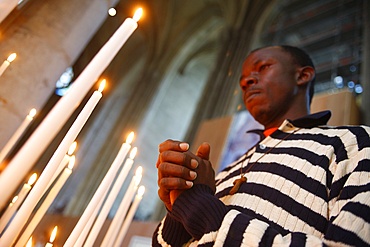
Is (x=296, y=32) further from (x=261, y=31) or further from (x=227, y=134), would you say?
(x=227, y=134)

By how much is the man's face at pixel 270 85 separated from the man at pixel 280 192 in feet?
0.55

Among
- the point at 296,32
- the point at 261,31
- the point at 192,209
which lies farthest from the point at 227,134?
the point at 296,32

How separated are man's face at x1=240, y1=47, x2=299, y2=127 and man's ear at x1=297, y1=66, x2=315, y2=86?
0.07 feet

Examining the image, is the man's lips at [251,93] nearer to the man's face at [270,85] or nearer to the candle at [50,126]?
the man's face at [270,85]

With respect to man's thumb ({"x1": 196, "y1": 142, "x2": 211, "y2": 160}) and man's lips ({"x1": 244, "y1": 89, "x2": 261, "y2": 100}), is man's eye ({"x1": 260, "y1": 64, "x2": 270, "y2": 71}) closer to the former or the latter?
man's lips ({"x1": 244, "y1": 89, "x2": 261, "y2": 100})

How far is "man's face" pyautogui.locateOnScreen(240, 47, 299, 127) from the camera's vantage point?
1.37 meters

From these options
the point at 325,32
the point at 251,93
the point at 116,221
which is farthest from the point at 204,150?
the point at 325,32

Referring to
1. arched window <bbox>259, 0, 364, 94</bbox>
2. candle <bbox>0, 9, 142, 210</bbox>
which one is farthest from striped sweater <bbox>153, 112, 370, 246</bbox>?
arched window <bbox>259, 0, 364, 94</bbox>

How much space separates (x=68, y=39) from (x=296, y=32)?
8.04 metres

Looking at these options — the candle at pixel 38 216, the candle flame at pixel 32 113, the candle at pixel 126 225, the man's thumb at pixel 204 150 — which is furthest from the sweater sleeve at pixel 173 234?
the candle flame at pixel 32 113

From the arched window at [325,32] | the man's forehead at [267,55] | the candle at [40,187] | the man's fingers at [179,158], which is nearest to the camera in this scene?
the candle at [40,187]

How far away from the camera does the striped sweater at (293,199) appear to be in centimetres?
71

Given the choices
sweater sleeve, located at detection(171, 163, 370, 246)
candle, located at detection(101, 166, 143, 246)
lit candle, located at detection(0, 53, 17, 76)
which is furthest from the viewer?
candle, located at detection(101, 166, 143, 246)

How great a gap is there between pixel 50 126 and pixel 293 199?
74 cm
